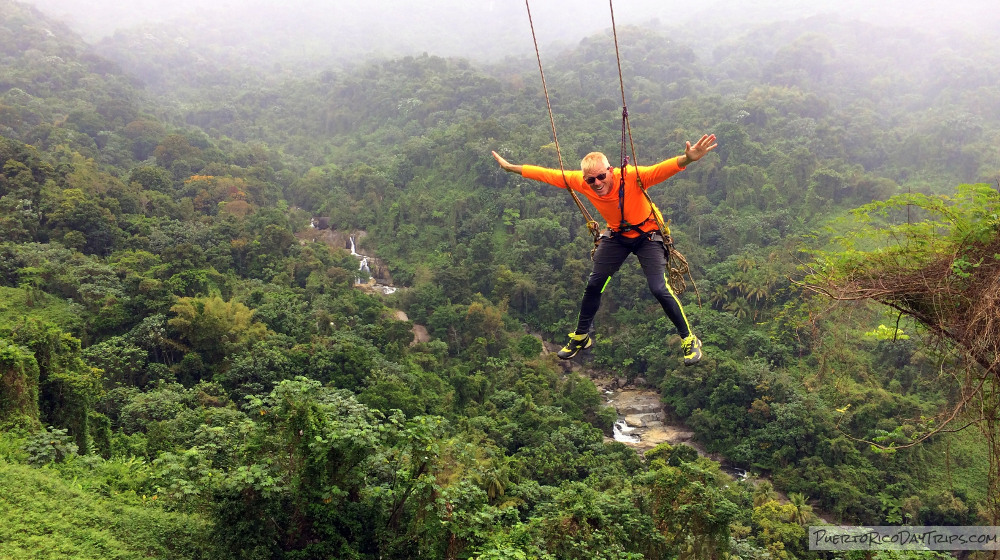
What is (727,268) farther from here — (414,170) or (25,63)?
(25,63)

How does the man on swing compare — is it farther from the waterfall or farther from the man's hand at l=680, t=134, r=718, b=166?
the waterfall

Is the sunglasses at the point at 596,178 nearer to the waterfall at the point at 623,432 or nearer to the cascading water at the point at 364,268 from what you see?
the waterfall at the point at 623,432

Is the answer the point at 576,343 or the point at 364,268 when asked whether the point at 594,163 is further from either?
the point at 364,268

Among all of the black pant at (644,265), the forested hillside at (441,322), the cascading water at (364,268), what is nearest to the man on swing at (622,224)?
the black pant at (644,265)

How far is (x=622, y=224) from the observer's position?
16.0 ft

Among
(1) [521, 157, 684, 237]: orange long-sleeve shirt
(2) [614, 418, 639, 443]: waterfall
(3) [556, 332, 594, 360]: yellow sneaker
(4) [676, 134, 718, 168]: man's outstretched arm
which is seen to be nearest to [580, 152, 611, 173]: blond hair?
(1) [521, 157, 684, 237]: orange long-sleeve shirt

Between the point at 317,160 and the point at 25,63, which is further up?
the point at 25,63

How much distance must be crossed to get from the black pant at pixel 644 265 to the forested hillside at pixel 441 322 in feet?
6.88

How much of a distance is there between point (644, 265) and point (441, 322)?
2021 cm

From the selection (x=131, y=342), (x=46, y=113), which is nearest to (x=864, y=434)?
(x=131, y=342)

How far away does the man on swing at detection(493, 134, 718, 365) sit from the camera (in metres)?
4.57

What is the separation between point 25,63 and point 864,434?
189 feet

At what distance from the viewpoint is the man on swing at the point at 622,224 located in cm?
457

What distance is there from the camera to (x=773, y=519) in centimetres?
1445
